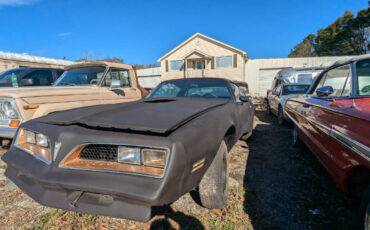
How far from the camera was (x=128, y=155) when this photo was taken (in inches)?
55.0

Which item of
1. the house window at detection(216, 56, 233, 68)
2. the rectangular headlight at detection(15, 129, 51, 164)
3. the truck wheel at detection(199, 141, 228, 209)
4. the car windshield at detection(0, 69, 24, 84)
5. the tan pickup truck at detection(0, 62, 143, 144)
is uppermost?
the house window at detection(216, 56, 233, 68)

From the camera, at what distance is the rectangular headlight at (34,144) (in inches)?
66.2

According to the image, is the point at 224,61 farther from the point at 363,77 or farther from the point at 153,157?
the point at 153,157

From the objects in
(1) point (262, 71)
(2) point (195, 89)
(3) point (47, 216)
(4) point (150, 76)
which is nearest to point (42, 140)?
(3) point (47, 216)

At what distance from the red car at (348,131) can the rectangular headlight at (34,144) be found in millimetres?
2507

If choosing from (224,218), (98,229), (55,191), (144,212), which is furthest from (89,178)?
(224,218)

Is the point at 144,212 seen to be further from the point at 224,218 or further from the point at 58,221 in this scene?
the point at 58,221

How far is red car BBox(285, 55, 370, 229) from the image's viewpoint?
1.45m

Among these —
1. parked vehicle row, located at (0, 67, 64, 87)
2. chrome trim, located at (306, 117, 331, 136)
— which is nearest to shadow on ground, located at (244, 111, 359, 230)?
chrome trim, located at (306, 117, 331, 136)

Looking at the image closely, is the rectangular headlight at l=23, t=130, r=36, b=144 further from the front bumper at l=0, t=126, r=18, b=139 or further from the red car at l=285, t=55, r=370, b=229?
the red car at l=285, t=55, r=370, b=229

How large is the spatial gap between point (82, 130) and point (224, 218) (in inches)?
65.3

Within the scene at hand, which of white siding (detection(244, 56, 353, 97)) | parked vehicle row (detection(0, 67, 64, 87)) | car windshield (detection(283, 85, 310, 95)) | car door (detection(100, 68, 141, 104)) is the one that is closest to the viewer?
car door (detection(100, 68, 141, 104))

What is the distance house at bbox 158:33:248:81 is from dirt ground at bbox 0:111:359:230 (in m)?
16.8

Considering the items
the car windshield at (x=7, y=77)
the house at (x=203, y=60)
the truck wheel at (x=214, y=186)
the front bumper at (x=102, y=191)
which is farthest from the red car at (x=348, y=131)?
the house at (x=203, y=60)
